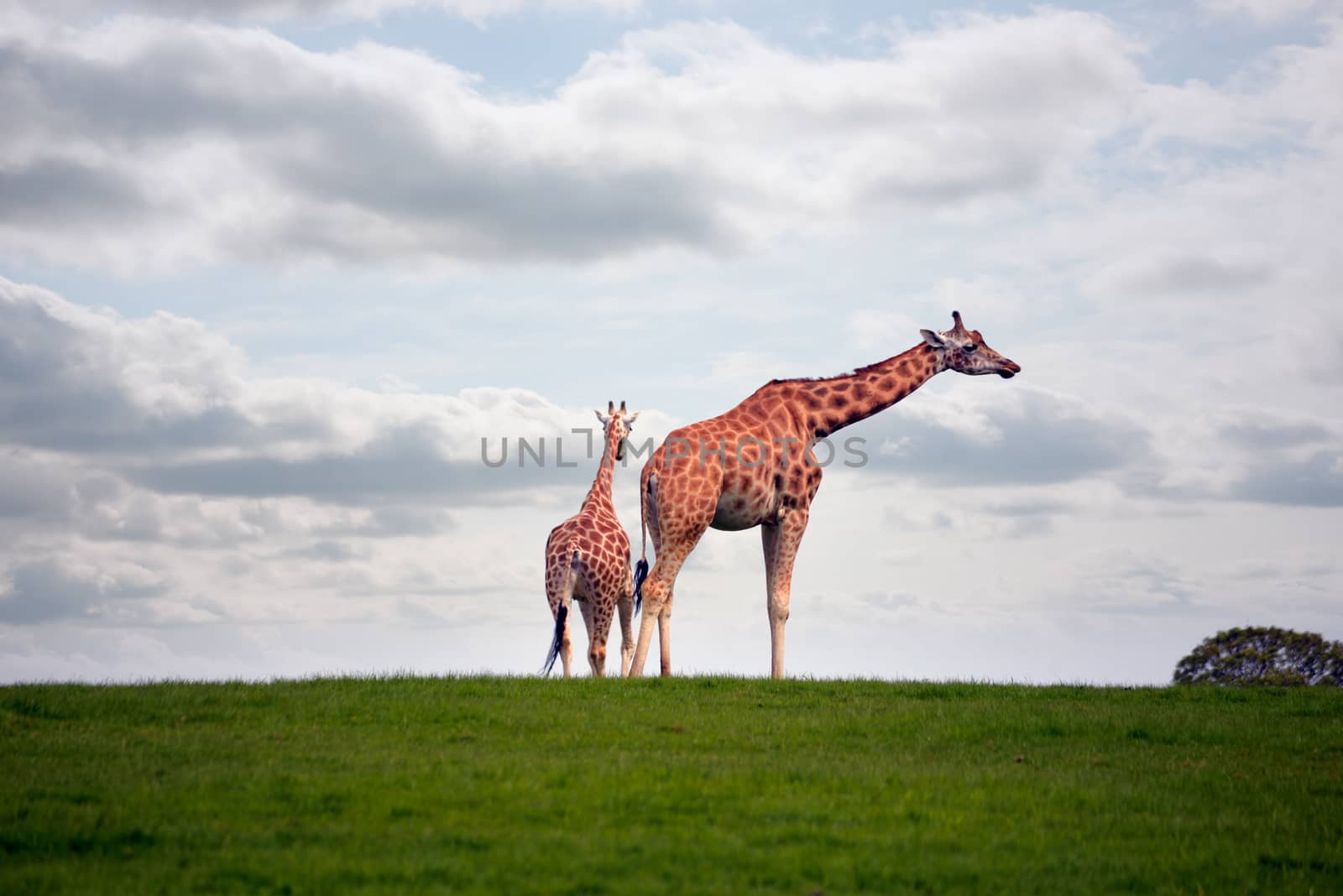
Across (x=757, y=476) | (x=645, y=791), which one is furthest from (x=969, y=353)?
(x=645, y=791)

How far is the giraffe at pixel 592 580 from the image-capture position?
22984 mm

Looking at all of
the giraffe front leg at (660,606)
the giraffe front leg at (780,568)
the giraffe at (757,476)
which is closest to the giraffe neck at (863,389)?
the giraffe at (757,476)

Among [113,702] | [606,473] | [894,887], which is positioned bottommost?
[894,887]

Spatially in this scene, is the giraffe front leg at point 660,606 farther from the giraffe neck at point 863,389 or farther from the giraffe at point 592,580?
the giraffe neck at point 863,389

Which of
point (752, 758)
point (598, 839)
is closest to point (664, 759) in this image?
point (752, 758)

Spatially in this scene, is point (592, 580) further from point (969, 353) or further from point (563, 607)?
point (969, 353)

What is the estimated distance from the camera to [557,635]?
23.1 meters

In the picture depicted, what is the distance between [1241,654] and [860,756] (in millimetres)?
26736

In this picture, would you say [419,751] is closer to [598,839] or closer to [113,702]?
[598,839]

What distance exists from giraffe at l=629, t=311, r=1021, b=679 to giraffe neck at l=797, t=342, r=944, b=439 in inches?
0.6

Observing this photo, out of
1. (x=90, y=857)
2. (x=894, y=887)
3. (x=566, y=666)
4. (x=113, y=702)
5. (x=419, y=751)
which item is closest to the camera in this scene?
(x=894, y=887)

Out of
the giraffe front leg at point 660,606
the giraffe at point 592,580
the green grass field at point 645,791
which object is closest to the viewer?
the green grass field at point 645,791

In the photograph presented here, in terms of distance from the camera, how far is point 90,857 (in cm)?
1101

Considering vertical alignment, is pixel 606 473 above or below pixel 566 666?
above
